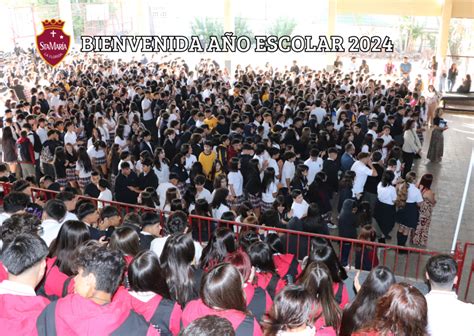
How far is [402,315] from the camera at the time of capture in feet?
9.84

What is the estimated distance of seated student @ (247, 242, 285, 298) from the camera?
441 cm

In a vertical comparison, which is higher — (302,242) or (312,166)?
(312,166)

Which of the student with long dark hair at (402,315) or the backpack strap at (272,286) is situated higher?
the student with long dark hair at (402,315)

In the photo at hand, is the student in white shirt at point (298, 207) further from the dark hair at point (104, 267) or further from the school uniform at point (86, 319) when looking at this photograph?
the school uniform at point (86, 319)

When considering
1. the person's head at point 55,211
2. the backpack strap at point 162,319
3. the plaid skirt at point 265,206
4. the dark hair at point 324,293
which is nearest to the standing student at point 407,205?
the plaid skirt at point 265,206

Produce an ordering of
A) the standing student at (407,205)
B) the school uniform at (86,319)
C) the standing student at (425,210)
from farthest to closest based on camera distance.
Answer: the standing student at (425,210) < the standing student at (407,205) < the school uniform at (86,319)

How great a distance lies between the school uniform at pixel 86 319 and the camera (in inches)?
108

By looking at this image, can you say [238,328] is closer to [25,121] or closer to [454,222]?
[454,222]

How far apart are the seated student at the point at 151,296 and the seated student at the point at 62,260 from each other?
62 centimetres

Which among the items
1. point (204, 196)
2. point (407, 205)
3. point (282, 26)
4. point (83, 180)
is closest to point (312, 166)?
point (407, 205)

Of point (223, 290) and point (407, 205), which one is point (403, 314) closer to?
point (223, 290)

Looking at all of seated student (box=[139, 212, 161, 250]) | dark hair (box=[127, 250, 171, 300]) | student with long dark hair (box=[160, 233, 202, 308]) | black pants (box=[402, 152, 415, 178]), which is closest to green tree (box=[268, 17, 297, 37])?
black pants (box=[402, 152, 415, 178])

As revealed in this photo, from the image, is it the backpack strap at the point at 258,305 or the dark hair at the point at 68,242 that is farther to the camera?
the dark hair at the point at 68,242

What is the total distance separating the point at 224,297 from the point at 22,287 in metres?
1.27
